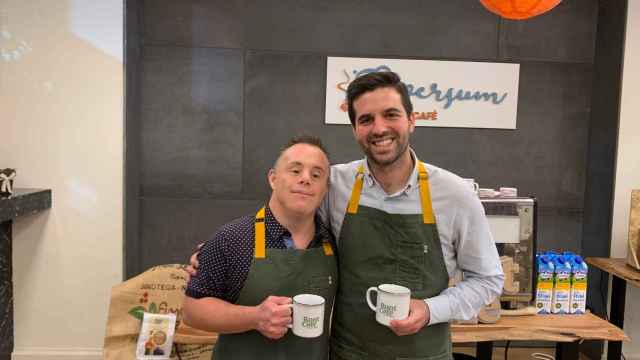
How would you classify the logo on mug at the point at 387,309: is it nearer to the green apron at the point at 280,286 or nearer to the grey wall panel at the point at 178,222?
the green apron at the point at 280,286

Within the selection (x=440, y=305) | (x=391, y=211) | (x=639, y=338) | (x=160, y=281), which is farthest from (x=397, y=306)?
(x=639, y=338)

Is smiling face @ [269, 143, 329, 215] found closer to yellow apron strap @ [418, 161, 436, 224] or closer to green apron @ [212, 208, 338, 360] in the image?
green apron @ [212, 208, 338, 360]

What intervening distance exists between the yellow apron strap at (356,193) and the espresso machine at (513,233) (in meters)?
0.91

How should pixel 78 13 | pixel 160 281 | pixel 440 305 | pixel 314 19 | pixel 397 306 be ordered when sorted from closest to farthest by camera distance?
1. pixel 397 306
2. pixel 440 305
3. pixel 160 281
4. pixel 78 13
5. pixel 314 19

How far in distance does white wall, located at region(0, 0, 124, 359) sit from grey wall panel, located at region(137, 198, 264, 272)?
23cm

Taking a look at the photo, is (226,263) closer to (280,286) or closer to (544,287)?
(280,286)

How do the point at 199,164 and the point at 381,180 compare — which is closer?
the point at 381,180

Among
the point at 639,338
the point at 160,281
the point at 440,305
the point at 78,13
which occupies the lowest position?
the point at 639,338

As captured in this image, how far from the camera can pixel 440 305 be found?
1496mm

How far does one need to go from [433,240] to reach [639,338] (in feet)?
9.80

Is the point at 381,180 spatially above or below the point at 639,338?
above

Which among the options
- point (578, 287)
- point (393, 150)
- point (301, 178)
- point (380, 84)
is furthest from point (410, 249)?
point (578, 287)

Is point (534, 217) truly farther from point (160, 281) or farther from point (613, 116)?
point (160, 281)

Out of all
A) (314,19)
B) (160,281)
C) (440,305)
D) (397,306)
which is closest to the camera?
(397,306)
